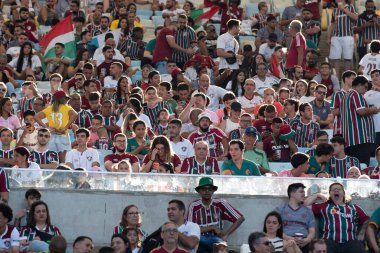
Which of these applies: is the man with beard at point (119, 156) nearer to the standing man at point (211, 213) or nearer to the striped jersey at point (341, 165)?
the standing man at point (211, 213)

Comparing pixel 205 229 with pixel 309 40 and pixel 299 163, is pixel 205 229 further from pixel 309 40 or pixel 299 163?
pixel 309 40

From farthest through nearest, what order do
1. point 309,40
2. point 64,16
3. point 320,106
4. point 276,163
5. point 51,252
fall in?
point 64,16 → point 309,40 → point 320,106 → point 276,163 → point 51,252

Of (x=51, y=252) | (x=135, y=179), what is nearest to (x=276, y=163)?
(x=135, y=179)

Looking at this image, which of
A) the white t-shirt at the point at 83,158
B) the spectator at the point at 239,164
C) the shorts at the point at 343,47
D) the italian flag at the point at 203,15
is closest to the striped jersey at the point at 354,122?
the spectator at the point at 239,164

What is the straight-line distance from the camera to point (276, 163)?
2058 cm

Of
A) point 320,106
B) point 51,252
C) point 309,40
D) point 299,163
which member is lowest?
point 51,252

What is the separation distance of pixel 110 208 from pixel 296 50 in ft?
28.9

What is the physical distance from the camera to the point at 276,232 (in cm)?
1717

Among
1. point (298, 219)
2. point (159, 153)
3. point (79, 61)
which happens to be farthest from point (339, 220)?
point (79, 61)

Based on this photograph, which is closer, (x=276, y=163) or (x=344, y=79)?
(x=276, y=163)

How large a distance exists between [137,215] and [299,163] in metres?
2.57

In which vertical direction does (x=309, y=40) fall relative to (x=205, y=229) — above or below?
above

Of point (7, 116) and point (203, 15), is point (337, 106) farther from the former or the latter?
point (203, 15)

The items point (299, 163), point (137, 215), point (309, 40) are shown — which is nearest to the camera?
point (137, 215)
